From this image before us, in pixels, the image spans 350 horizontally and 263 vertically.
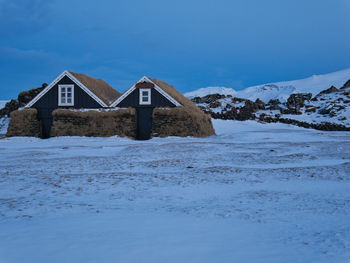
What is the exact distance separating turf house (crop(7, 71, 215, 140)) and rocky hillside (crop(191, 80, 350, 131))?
15009mm

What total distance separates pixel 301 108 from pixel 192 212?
4445 cm

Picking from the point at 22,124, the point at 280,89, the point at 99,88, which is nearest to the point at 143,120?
the point at 99,88

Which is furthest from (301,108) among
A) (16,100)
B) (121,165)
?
(121,165)

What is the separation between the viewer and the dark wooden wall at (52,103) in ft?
81.4

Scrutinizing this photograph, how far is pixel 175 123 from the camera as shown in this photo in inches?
894

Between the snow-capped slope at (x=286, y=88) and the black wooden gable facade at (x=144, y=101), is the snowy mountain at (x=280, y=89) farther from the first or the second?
the black wooden gable facade at (x=144, y=101)

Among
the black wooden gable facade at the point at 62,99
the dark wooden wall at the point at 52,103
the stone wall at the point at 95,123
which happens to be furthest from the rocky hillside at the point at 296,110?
the dark wooden wall at the point at 52,103

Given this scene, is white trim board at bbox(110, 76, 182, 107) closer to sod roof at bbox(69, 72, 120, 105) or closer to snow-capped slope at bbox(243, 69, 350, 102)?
sod roof at bbox(69, 72, 120, 105)

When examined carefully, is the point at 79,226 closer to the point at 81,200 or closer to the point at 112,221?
the point at 112,221

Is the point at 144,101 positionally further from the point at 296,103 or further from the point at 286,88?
the point at 286,88

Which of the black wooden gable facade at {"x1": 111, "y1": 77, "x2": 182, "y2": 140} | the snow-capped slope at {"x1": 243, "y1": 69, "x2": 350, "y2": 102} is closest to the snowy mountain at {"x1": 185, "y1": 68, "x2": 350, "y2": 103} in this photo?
the snow-capped slope at {"x1": 243, "y1": 69, "x2": 350, "y2": 102}

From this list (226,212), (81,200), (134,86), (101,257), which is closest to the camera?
(101,257)

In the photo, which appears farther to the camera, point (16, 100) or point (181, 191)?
point (16, 100)

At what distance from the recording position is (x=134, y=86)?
79.7ft
